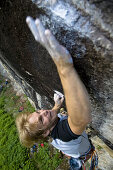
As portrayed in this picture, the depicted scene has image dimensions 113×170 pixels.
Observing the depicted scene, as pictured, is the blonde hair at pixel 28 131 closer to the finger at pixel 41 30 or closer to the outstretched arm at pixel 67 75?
the outstretched arm at pixel 67 75

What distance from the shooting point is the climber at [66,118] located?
1.01 m

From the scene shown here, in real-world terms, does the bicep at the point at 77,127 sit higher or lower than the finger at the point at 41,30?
lower

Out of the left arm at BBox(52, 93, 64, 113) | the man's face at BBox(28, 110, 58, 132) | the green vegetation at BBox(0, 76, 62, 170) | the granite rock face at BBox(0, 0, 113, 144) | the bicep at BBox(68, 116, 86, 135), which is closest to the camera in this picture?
the granite rock face at BBox(0, 0, 113, 144)

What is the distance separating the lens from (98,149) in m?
3.08

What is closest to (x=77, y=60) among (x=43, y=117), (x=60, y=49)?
(x=60, y=49)

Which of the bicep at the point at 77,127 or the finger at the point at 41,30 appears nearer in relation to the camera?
the finger at the point at 41,30

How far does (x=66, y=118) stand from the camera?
1693 mm

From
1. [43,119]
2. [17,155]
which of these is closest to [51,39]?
[43,119]

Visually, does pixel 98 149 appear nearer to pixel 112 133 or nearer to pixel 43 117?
pixel 112 133

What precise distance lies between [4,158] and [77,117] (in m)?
4.33

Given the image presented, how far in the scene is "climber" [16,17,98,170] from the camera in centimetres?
101

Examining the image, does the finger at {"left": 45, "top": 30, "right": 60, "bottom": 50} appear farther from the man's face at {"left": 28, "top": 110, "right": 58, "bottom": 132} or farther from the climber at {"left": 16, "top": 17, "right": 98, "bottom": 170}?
the man's face at {"left": 28, "top": 110, "right": 58, "bottom": 132}

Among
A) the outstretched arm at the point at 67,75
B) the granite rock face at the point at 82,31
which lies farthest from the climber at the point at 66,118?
the granite rock face at the point at 82,31

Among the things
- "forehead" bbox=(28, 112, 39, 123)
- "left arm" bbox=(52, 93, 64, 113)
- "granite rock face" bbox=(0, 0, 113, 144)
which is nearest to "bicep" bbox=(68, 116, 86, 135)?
"granite rock face" bbox=(0, 0, 113, 144)
